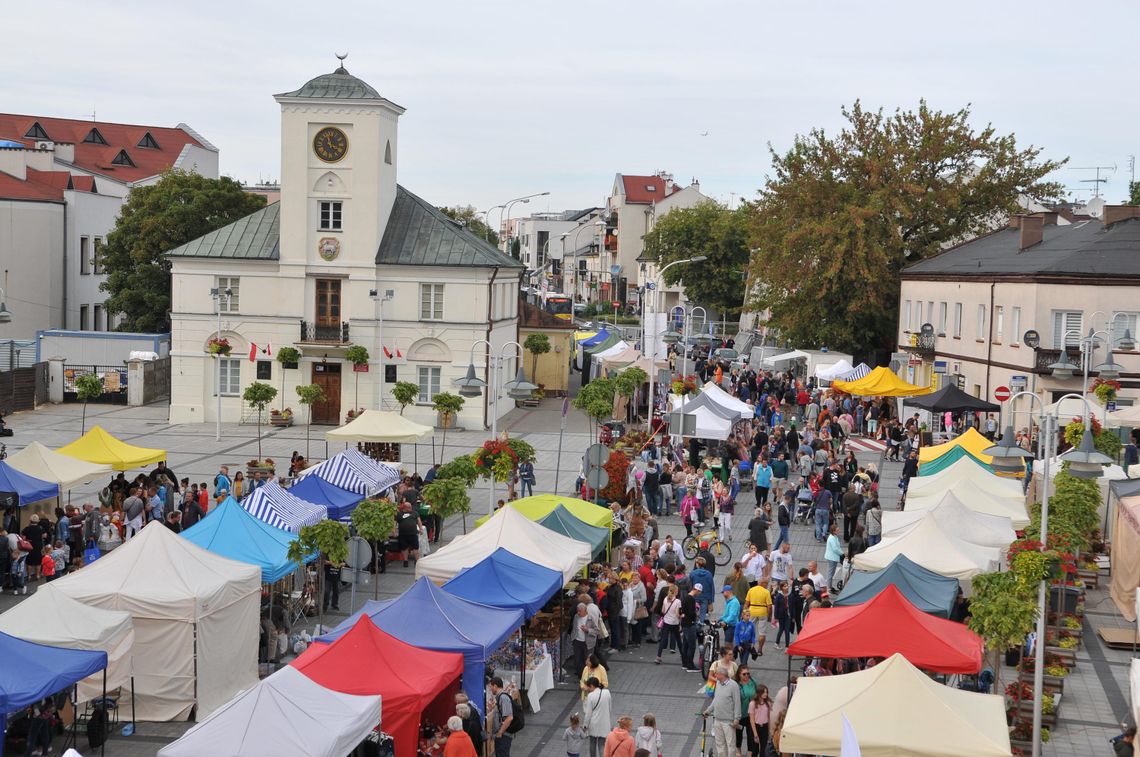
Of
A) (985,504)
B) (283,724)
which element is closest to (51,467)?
(283,724)

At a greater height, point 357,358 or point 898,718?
point 357,358

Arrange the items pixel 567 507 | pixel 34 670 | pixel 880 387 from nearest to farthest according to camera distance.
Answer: pixel 34 670 → pixel 567 507 → pixel 880 387

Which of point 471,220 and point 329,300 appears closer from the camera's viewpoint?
point 329,300

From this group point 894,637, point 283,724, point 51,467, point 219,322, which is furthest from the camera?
point 219,322

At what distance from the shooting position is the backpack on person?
17156 millimetres

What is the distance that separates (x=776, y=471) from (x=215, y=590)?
1942cm

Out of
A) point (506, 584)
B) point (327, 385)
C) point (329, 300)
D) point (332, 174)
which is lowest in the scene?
point (506, 584)

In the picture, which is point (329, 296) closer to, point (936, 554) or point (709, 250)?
point (936, 554)

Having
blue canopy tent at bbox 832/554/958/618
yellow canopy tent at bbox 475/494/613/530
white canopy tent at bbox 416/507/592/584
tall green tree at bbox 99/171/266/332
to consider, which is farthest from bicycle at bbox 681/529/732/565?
tall green tree at bbox 99/171/266/332

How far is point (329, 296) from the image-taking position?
49.6 meters

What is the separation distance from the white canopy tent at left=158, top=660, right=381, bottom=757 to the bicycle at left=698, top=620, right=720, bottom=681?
24.3 ft

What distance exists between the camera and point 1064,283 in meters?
42.9

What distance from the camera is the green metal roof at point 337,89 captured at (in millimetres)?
48469

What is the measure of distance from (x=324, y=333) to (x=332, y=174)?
584cm
